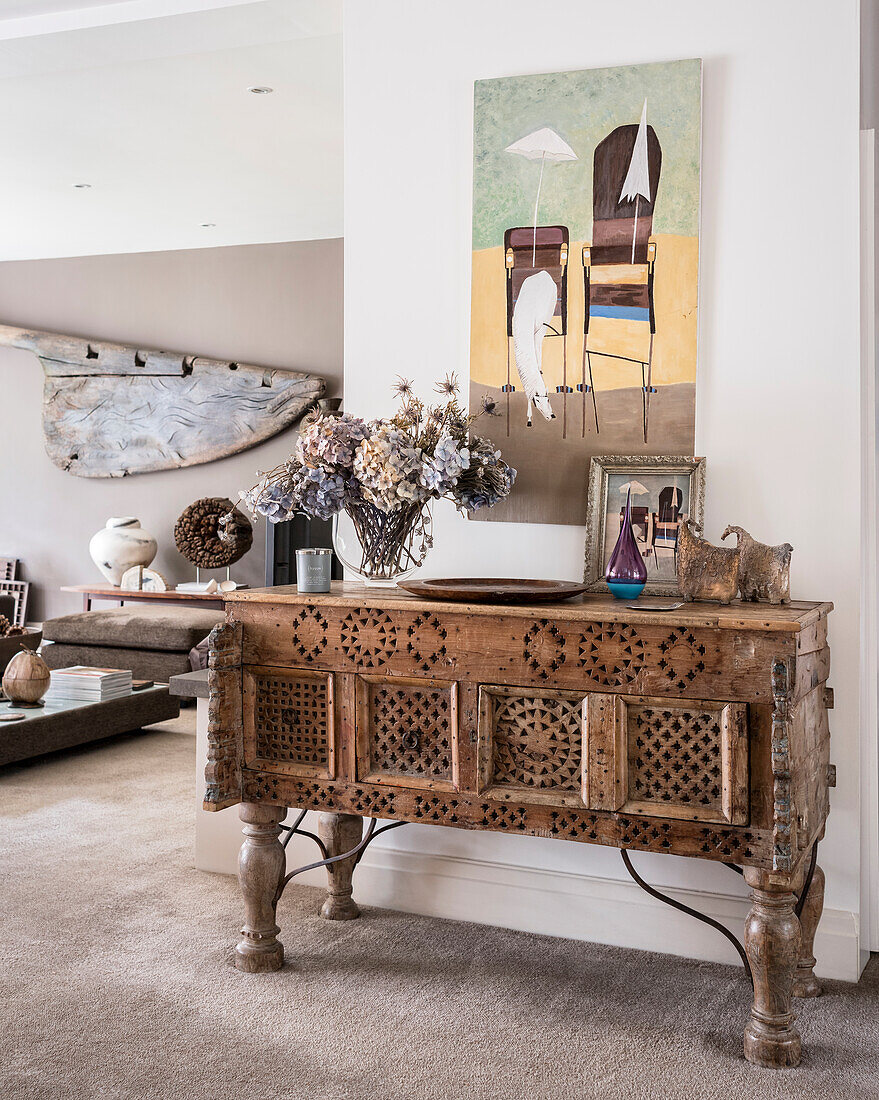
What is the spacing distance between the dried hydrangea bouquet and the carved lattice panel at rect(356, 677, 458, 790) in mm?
373

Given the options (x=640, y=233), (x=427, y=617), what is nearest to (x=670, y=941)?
(x=427, y=617)

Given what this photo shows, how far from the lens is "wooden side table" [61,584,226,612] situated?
6188 millimetres

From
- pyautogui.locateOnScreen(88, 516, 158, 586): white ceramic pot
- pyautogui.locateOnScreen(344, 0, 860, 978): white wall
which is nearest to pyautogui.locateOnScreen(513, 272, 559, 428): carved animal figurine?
pyautogui.locateOnScreen(344, 0, 860, 978): white wall

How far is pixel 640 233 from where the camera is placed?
2523 millimetres

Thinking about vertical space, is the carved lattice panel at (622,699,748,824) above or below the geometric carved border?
below

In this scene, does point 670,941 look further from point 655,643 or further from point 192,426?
point 192,426

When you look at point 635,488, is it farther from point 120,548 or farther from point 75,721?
point 120,548

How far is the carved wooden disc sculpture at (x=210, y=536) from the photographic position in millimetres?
6332

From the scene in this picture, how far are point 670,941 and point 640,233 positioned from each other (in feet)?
5.74

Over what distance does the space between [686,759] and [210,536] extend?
4.81m

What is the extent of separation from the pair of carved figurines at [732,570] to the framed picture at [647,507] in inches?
8.1

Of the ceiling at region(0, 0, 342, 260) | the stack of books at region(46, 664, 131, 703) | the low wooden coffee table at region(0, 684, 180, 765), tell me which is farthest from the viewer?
the stack of books at region(46, 664, 131, 703)

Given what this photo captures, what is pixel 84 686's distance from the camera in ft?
15.0

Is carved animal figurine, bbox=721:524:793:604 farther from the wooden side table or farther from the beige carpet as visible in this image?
the wooden side table
